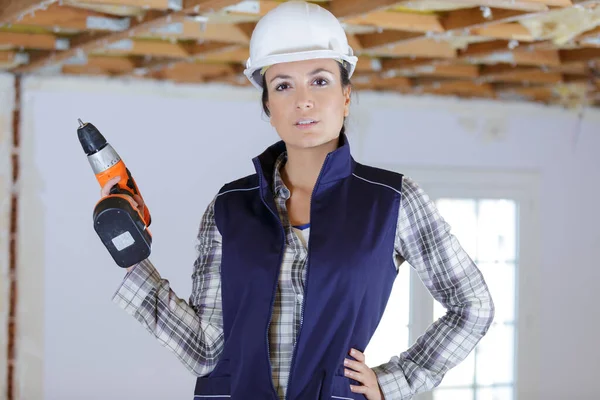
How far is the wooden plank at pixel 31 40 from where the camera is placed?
355 centimetres

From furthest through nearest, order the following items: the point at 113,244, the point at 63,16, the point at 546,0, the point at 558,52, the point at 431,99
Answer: the point at 431,99
the point at 558,52
the point at 63,16
the point at 546,0
the point at 113,244

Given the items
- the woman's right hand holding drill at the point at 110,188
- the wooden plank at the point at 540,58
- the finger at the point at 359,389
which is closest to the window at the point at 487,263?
the wooden plank at the point at 540,58

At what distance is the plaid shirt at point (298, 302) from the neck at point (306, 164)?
30mm

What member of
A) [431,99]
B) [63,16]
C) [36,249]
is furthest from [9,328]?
[431,99]

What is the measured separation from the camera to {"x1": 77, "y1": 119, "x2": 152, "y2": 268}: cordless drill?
1.43m

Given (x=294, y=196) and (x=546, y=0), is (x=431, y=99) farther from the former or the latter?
(x=294, y=196)

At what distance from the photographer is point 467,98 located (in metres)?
5.49

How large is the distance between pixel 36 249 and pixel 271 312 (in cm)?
332

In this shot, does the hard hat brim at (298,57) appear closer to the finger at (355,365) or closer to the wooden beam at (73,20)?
the finger at (355,365)

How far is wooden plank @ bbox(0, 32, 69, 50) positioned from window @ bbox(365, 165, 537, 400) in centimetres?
255

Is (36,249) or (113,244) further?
(36,249)

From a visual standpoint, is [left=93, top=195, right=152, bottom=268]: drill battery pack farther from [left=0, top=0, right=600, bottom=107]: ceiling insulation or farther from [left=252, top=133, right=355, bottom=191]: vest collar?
[left=0, top=0, right=600, bottom=107]: ceiling insulation

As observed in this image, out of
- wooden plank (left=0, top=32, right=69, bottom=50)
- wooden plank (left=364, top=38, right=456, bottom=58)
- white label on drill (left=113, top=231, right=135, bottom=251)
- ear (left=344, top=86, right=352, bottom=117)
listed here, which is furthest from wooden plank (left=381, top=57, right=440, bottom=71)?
white label on drill (left=113, top=231, right=135, bottom=251)

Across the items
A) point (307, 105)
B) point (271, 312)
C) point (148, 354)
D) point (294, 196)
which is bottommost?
point (148, 354)
